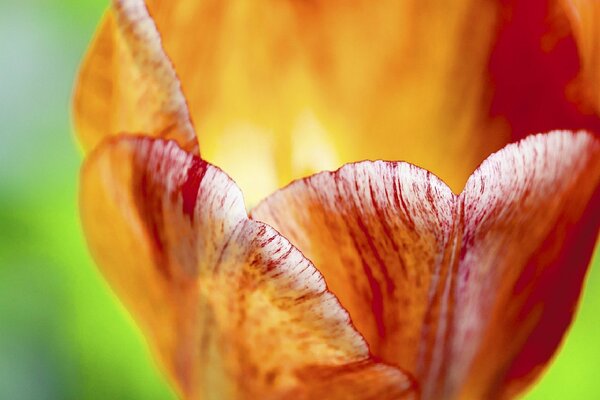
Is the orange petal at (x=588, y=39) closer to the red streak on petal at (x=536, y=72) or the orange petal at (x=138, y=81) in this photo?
the red streak on petal at (x=536, y=72)

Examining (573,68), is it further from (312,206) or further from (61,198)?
(61,198)

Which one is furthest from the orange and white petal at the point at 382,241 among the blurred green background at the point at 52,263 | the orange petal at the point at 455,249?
the blurred green background at the point at 52,263

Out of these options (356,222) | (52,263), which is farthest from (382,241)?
(52,263)

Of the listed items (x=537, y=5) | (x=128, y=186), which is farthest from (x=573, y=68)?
(x=128, y=186)

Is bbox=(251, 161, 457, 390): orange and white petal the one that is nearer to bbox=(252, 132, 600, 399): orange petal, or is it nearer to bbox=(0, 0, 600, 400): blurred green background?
bbox=(252, 132, 600, 399): orange petal

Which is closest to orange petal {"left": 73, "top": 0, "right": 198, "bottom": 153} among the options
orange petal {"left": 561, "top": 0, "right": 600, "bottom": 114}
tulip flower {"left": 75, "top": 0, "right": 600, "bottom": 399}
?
tulip flower {"left": 75, "top": 0, "right": 600, "bottom": 399}

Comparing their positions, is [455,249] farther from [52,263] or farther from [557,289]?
[52,263]
